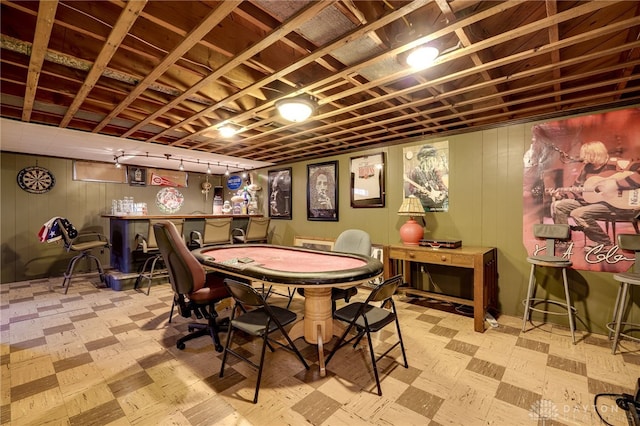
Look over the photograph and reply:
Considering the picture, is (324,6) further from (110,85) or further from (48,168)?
(48,168)

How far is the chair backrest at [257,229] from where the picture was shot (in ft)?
19.5

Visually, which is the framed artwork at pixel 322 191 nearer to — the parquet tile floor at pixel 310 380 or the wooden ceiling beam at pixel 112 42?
the parquet tile floor at pixel 310 380

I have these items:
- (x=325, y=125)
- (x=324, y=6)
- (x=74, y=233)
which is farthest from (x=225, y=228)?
(x=324, y=6)

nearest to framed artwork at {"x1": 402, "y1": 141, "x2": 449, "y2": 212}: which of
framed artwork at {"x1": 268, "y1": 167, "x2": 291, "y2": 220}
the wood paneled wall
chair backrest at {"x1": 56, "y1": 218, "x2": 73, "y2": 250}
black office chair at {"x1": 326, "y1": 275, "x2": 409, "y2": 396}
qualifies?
the wood paneled wall

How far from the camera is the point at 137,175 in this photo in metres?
6.82

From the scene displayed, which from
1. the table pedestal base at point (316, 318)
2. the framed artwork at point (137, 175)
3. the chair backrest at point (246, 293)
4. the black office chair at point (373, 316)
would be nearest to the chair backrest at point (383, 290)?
the black office chair at point (373, 316)

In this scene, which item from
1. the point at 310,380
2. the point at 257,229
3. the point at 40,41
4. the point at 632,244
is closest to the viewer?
the point at 40,41

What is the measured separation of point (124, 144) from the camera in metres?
4.79

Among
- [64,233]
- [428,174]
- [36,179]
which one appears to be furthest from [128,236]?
[428,174]

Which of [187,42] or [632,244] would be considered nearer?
[187,42]

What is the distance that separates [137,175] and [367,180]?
5.65 m

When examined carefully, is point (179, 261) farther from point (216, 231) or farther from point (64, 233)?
point (64, 233)

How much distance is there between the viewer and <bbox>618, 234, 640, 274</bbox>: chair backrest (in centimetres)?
266

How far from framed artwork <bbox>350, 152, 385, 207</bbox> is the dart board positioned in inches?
241
